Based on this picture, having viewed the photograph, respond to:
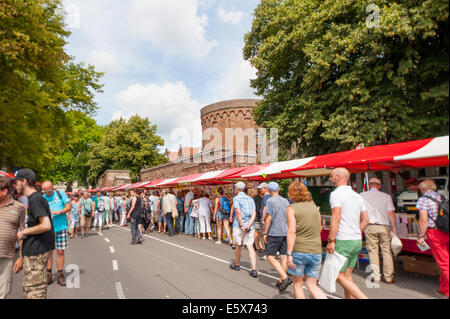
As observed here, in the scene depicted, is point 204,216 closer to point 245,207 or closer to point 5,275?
point 245,207

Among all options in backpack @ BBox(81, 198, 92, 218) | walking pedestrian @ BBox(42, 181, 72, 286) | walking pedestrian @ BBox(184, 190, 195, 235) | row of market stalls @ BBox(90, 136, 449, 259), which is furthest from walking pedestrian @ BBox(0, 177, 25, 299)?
backpack @ BBox(81, 198, 92, 218)

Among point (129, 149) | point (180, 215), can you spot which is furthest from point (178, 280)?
point (129, 149)

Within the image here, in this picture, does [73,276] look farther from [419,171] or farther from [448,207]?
[419,171]

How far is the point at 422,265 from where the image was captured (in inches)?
239

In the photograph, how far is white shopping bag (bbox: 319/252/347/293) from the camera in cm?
374

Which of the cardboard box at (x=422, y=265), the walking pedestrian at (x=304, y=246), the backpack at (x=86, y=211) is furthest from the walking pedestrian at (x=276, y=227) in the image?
the backpack at (x=86, y=211)

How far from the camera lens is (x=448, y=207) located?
4.54m

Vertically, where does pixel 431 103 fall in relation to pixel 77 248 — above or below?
above

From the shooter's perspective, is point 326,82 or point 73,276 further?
point 326,82

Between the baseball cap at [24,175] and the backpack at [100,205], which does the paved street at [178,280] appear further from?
the backpack at [100,205]

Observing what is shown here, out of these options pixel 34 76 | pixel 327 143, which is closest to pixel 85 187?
pixel 34 76

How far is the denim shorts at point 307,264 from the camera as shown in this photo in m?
3.85

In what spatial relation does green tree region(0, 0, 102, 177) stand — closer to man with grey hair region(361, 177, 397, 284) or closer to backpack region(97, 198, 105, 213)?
backpack region(97, 198, 105, 213)
